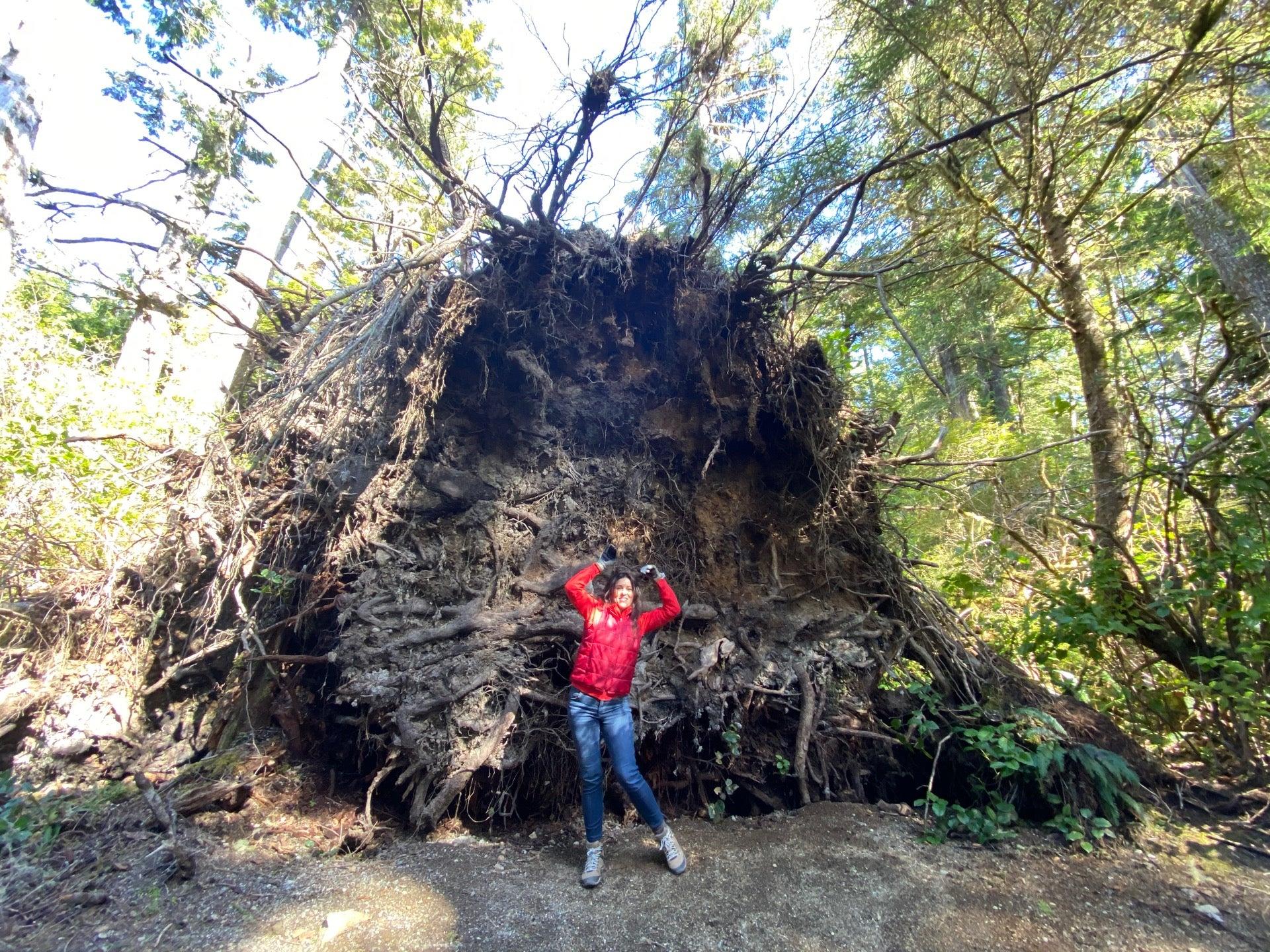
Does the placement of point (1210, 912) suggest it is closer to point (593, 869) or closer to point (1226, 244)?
point (593, 869)

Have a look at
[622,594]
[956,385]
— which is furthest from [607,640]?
[956,385]

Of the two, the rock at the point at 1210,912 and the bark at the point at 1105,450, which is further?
the bark at the point at 1105,450

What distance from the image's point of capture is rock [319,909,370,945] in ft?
7.95

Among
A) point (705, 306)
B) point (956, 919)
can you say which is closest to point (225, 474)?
point (705, 306)

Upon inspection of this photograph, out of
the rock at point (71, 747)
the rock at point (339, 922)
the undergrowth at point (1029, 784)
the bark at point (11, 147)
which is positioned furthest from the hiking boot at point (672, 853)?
the bark at point (11, 147)

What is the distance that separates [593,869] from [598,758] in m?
0.55

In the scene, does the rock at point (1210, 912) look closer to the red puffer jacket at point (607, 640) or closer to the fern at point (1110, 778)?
the fern at point (1110, 778)

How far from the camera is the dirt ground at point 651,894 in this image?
248 cm

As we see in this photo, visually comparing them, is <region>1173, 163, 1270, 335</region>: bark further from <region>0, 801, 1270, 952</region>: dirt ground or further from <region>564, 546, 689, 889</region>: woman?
<region>564, 546, 689, 889</region>: woman

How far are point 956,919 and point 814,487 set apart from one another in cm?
311

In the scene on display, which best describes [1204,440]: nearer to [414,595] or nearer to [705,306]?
[705,306]

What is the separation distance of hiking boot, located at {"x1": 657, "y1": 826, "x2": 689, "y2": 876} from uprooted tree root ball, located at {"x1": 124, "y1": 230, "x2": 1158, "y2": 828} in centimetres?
82

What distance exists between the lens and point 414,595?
4.18m

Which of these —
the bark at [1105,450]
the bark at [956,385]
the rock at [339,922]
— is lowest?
the rock at [339,922]
